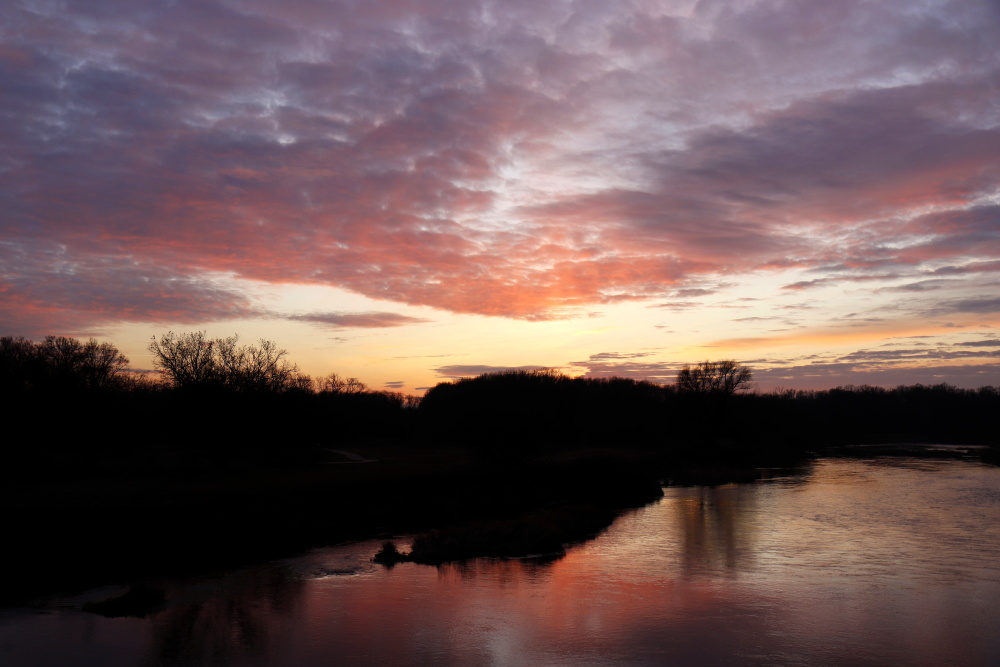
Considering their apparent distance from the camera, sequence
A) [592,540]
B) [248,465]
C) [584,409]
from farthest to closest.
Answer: [584,409] < [248,465] < [592,540]

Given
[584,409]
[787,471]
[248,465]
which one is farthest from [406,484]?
[584,409]

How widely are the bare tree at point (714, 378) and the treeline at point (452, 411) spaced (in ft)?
0.78

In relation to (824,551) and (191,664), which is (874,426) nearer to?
(824,551)

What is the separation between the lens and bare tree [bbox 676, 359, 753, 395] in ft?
287

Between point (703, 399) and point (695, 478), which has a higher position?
point (703, 399)

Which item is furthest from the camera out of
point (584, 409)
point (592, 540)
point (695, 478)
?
point (584, 409)

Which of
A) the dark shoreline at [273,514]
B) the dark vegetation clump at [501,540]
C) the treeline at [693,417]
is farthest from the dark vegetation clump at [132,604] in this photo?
the treeline at [693,417]

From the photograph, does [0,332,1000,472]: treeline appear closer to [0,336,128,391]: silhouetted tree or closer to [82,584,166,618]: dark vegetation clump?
[0,336,128,391]: silhouetted tree

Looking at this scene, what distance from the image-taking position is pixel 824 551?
23.6m

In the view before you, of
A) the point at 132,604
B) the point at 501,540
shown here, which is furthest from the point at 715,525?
the point at 132,604

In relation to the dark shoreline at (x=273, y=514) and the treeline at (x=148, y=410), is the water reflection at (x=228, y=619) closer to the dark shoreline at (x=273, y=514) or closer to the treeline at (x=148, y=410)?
the dark shoreline at (x=273, y=514)

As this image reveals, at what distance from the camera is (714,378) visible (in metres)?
89.8

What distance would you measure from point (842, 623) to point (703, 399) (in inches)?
2824

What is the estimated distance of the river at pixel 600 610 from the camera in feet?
44.8
